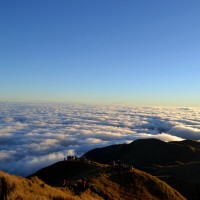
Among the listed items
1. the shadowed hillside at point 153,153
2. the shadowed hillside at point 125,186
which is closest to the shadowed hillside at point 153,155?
the shadowed hillside at point 153,153

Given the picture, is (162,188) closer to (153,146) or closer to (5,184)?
(5,184)

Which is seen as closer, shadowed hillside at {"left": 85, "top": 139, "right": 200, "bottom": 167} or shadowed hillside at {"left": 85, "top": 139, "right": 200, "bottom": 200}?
shadowed hillside at {"left": 85, "top": 139, "right": 200, "bottom": 200}

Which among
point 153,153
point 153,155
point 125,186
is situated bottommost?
point 153,155

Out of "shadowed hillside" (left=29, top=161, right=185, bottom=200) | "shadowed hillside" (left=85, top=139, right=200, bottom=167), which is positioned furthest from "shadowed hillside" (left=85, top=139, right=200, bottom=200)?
"shadowed hillside" (left=29, top=161, right=185, bottom=200)

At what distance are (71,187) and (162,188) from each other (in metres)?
18.2

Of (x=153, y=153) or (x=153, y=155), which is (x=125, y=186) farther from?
(x=153, y=153)

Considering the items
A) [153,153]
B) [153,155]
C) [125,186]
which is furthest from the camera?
[153,153]

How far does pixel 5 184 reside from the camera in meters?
19.1

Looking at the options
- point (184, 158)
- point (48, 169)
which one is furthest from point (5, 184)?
point (184, 158)

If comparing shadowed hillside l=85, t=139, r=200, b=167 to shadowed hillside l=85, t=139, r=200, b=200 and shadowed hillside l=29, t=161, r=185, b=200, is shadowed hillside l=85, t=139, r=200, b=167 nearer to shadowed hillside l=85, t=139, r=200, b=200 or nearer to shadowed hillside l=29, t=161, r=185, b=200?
shadowed hillside l=85, t=139, r=200, b=200

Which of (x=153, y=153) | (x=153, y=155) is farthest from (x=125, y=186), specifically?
(x=153, y=153)

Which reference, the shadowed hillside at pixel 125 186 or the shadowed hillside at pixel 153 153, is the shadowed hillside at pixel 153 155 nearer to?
the shadowed hillside at pixel 153 153

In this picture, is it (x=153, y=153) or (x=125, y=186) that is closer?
(x=125, y=186)

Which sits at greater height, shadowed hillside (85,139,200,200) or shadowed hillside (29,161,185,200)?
shadowed hillside (29,161,185,200)
